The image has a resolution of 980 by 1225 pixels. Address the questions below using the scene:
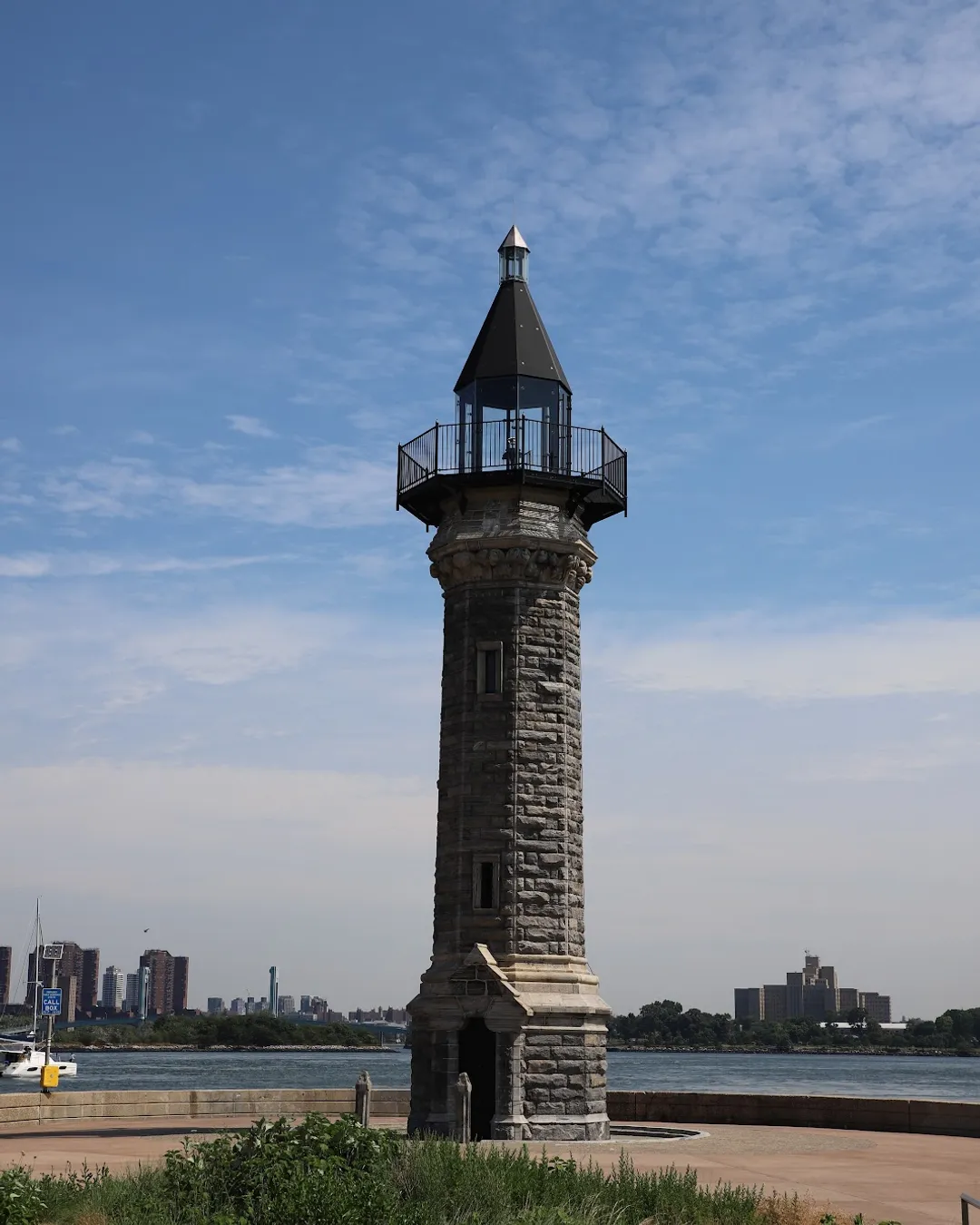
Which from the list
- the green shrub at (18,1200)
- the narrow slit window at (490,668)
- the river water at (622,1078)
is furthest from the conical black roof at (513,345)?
the river water at (622,1078)

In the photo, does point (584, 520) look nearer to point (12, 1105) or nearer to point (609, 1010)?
point (609, 1010)

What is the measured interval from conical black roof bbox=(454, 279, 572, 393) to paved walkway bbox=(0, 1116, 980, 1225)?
1392 cm

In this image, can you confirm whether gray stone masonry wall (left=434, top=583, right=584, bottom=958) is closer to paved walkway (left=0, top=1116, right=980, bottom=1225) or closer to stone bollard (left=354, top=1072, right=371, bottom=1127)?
stone bollard (left=354, top=1072, right=371, bottom=1127)

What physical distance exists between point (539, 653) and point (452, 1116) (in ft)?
26.4

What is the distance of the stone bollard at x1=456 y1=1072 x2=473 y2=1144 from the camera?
23219 millimetres

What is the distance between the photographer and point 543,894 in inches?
1003

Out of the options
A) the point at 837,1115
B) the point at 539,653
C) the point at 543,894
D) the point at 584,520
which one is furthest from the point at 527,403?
the point at 837,1115

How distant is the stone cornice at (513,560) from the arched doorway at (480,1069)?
7819mm

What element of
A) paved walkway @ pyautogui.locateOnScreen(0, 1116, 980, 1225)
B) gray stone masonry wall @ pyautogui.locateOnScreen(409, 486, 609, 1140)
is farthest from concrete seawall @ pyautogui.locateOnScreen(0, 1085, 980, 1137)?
gray stone masonry wall @ pyautogui.locateOnScreen(409, 486, 609, 1140)

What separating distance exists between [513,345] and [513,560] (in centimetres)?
447

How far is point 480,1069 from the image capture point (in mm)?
24859

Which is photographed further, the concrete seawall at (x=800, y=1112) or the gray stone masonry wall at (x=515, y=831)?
the concrete seawall at (x=800, y=1112)

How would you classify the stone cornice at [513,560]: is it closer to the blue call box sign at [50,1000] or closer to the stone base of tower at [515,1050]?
the stone base of tower at [515,1050]

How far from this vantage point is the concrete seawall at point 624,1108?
88.9 feet
